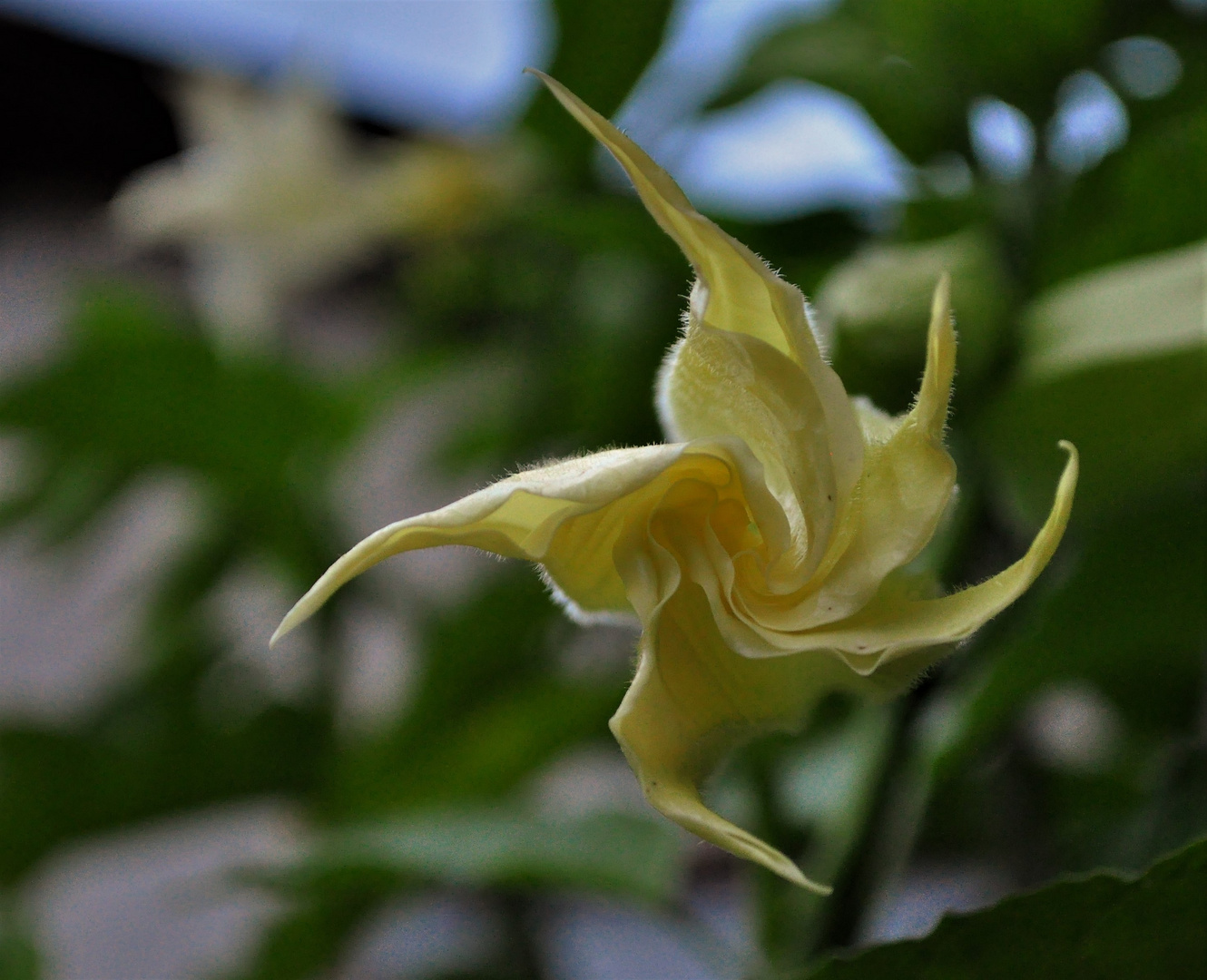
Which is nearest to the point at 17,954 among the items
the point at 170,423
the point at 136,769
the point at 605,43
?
the point at 136,769

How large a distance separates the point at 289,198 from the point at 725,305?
0.49 metres

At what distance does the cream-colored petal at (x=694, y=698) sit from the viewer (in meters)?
0.10

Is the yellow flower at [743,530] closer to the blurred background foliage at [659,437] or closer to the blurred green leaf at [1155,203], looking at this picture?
the blurred background foliage at [659,437]

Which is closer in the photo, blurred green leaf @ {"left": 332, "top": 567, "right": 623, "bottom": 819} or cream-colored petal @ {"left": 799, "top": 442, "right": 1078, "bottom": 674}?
cream-colored petal @ {"left": 799, "top": 442, "right": 1078, "bottom": 674}

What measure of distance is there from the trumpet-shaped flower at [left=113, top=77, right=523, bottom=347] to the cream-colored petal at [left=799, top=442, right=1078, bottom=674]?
18.1 inches

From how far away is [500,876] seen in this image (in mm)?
257

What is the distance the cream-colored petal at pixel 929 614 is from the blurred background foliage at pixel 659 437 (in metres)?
0.04

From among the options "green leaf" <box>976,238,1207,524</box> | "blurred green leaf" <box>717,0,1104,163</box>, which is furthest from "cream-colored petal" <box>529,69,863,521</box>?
"blurred green leaf" <box>717,0,1104,163</box>

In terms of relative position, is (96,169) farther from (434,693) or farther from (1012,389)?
(1012,389)

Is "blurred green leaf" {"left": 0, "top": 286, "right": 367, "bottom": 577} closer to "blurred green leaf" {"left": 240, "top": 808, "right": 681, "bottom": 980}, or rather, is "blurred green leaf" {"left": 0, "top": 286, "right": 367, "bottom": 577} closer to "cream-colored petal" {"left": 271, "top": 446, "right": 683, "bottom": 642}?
"blurred green leaf" {"left": 240, "top": 808, "right": 681, "bottom": 980}

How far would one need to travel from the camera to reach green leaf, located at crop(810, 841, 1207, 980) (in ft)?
0.42

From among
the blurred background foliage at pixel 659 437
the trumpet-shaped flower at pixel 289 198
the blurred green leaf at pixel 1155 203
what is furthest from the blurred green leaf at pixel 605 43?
the trumpet-shaped flower at pixel 289 198

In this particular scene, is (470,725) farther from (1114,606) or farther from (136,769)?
(1114,606)

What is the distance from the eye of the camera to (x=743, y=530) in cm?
12
